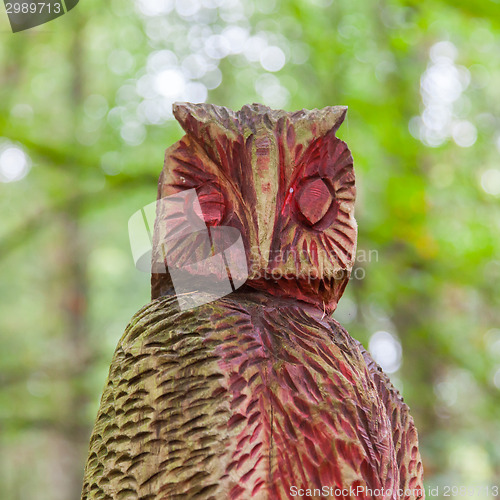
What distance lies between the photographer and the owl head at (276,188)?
141 centimetres

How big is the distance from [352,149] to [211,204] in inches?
119

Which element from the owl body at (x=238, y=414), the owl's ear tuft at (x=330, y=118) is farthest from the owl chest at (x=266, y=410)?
the owl's ear tuft at (x=330, y=118)

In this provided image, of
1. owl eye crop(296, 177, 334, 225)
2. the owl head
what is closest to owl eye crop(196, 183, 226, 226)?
the owl head

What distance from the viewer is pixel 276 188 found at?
4.65 feet

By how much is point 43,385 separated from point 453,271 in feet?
13.5

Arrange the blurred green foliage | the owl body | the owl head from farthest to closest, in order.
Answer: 1. the blurred green foliage
2. the owl head
3. the owl body

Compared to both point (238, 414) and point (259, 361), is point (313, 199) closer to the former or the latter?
point (259, 361)

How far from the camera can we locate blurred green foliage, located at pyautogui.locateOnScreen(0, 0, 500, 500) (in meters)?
4.64

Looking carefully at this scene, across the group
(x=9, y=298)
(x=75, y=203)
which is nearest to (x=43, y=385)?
(x=75, y=203)

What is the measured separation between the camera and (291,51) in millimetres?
5672

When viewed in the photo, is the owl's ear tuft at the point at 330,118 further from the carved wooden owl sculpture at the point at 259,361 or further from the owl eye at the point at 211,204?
the owl eye at the point at 211,204

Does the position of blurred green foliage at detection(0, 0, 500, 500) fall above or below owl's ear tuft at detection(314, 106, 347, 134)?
above

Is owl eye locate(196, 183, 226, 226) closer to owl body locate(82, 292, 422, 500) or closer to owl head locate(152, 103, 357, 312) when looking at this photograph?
owl head locate(152, 103, 357, 312)

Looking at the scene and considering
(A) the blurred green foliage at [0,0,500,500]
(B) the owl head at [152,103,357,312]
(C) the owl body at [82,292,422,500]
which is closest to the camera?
(C) the owl body at [82,292,422,500]
